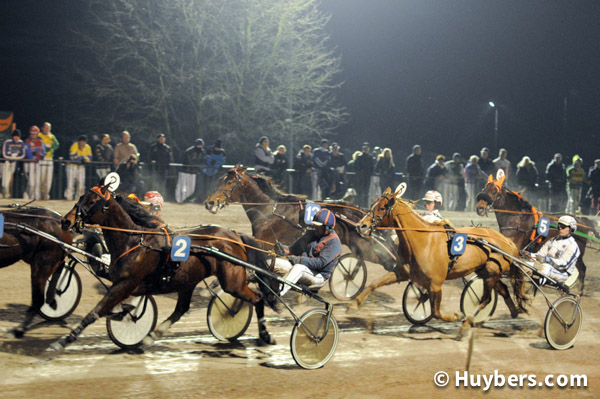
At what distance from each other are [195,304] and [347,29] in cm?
2437

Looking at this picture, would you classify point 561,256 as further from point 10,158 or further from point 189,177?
point 10,158

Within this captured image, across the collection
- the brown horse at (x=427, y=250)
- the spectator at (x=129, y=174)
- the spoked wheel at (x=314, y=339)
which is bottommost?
the spoked wheel at (x=314, y=339)

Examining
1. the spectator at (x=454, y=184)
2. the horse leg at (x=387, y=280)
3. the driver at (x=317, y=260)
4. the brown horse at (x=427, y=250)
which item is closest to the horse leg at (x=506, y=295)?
the brown horse at (x=427, y=250)

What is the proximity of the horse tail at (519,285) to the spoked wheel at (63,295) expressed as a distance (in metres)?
5.55

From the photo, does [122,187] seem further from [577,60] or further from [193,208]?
[577,60]

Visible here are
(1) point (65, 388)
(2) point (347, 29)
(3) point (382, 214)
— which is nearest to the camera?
(1) point (65, 388)

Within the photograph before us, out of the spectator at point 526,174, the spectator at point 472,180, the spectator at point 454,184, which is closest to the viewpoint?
the spectator at point 454,184

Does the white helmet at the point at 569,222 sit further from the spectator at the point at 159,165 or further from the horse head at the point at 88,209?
the spectator at the point at 159,165

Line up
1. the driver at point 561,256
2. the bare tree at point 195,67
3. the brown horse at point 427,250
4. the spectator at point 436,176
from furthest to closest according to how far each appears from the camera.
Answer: the bare tree at point 195,67, the spectator at point 436,176, the driver at point 561,256, the brown horse at point 427,250

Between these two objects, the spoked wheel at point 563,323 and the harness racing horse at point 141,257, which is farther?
the spoked wheel at point 563,323

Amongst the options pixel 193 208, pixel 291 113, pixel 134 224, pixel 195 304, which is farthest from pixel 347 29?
pixel 134 224

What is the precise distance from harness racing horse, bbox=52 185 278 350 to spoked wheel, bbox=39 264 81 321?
1.46m

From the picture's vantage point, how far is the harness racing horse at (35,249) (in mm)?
8781

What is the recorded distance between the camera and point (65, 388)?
259 inches
